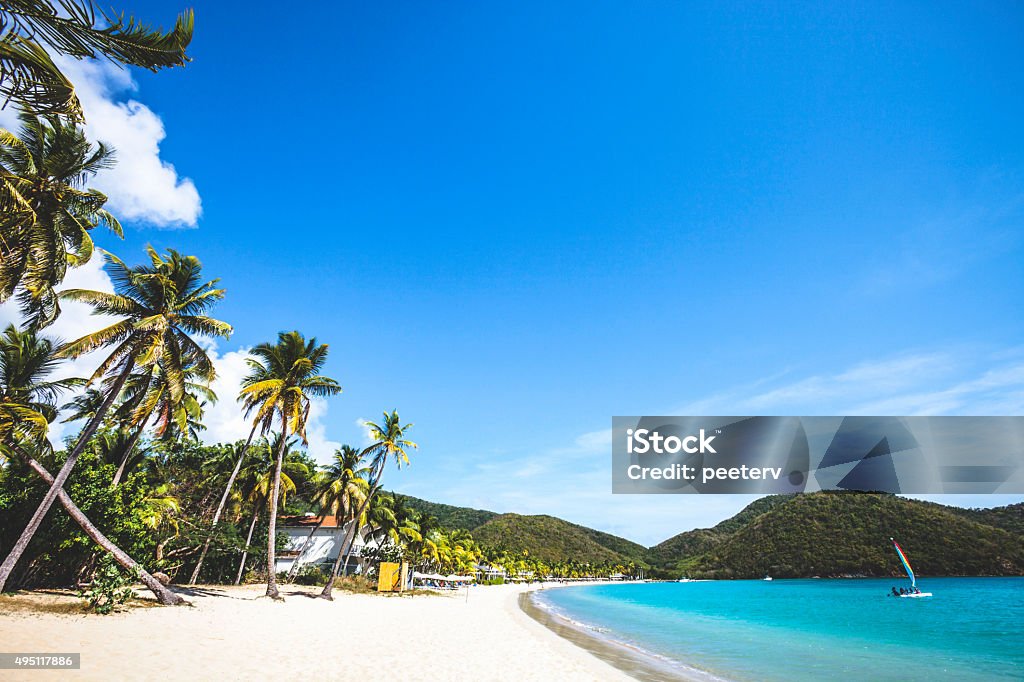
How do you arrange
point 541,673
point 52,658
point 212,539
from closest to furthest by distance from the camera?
point 52,658, point 541,673, point 212,539

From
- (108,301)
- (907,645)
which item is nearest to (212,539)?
(108,301)

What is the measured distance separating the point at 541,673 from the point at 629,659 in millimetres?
5866

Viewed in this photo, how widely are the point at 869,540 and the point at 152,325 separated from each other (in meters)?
135

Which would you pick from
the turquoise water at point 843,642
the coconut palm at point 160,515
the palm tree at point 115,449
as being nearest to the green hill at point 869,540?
the turquoise water at point 843,642

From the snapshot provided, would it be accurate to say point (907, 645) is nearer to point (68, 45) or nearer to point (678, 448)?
point (678, 448)

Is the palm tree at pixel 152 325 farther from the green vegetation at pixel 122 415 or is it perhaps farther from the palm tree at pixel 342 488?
the palm tree at pixel 342 488

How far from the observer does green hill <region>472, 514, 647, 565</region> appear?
13062 centimetres

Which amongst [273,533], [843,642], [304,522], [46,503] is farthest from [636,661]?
[304,522]

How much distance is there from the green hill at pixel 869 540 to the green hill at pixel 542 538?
4190cm

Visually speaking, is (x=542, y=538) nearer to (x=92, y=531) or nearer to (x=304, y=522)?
(x=304, y=522)

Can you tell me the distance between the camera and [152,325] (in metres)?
15.4

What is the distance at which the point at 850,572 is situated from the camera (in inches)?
4166

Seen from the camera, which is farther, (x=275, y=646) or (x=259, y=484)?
(x=259, y=484)

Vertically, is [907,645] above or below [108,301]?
below
